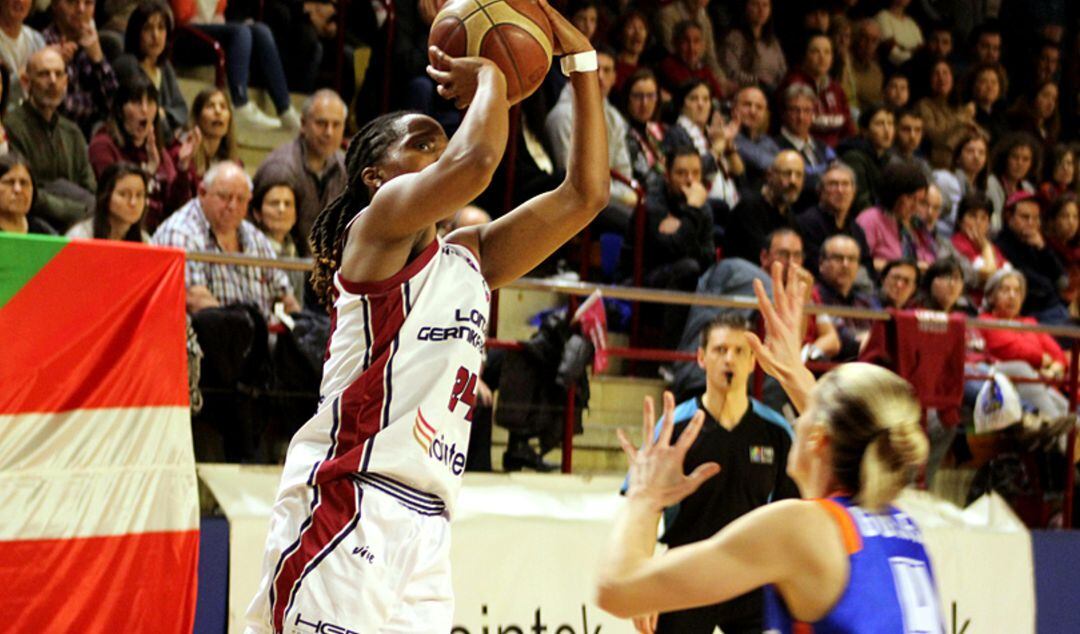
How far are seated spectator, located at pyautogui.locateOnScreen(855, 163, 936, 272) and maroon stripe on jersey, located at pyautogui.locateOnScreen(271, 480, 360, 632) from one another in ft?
23.2

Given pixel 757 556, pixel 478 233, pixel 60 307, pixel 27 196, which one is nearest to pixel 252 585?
pixel 60 307

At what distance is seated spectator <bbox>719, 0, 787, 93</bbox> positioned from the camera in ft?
38.4

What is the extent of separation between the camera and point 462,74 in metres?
3.55

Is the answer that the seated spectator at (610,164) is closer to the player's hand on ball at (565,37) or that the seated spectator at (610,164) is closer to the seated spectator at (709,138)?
the seated spectator at (709,138)

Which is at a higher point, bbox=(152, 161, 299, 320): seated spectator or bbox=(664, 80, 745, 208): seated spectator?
bbox=(664, 80, 745, 208): seated spectator

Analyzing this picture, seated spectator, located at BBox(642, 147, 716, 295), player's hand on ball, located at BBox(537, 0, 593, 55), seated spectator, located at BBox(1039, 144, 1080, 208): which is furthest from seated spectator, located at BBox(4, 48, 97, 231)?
seated spectator, located at BBox(1039, 144, 1080, 208)

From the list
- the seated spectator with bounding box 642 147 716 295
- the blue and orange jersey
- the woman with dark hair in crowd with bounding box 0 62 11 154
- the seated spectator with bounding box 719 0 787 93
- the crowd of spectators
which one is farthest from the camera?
the seated spectator with bounding box 719 0 787 93

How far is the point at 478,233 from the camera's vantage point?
3.82m

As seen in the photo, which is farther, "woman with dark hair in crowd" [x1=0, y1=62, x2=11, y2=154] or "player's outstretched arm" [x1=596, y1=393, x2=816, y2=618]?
"woman with dark hair in crowd" [x1=0, y1=62, x2=11, y2=154]

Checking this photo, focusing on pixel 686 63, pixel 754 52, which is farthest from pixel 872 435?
pixel 754 52

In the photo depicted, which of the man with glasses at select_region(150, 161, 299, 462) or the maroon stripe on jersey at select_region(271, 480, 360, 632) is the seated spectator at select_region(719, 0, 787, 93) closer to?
the man with glasses at select_region(150, 161, 299, 462)

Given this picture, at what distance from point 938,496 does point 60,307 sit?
5.02 meters

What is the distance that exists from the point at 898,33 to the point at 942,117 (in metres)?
1.34

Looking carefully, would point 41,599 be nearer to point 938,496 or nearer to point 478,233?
point 478,233
